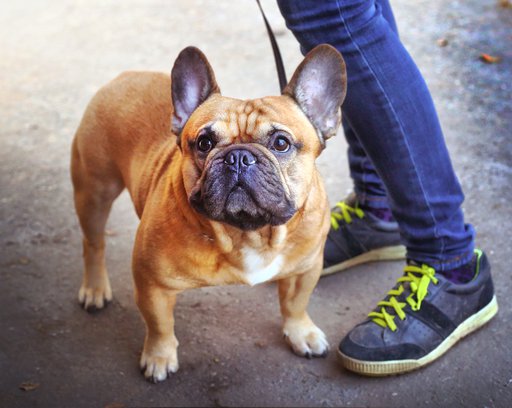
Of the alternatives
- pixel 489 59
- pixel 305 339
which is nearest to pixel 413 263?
pixel 305 339

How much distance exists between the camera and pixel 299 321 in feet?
8.53

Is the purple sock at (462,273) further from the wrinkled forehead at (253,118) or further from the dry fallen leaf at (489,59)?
the dry fallen leaf at (489,59)

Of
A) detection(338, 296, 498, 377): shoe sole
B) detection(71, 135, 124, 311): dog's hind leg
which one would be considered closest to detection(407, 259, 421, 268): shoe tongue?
detection(338, 296, 498, 377): shoe sole

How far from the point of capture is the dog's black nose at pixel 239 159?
1.96 m

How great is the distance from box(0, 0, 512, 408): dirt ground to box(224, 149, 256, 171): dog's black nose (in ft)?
2.89

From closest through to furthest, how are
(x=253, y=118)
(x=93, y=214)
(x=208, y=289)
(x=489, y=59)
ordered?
(x=253, y=118)
(x=93, y=214)
(x=208, y=289)
(x=489, y=59)

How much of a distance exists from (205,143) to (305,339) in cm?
89

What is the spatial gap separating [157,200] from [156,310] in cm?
37

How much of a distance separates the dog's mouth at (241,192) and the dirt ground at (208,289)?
0.74m

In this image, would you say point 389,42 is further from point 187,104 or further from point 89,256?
point 89,256

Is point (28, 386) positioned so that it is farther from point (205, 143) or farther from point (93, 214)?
point (205, 143)

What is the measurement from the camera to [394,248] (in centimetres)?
299

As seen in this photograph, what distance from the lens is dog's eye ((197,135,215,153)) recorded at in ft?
6.84

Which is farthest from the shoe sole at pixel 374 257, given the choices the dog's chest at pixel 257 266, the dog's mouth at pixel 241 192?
the dog's mouth at pixel 241 192
